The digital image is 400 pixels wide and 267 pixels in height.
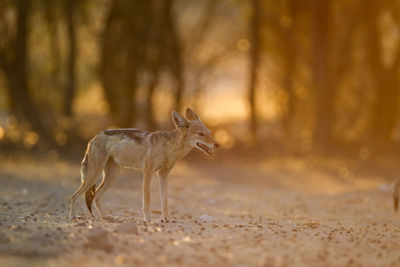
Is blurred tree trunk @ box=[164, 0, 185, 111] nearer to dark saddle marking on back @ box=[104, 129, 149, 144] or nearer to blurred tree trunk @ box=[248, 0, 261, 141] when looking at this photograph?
blurred tree trunk @ box=[248, 0, 261, 141]

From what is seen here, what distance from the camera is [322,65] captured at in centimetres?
1864

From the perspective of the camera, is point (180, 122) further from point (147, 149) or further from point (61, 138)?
point (61, 138)

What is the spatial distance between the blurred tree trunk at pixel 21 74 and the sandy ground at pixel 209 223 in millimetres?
2660

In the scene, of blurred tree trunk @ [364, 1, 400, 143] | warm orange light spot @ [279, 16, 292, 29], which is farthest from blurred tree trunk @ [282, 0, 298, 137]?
blurred tree trunk @ [364, 1, 400, 143]

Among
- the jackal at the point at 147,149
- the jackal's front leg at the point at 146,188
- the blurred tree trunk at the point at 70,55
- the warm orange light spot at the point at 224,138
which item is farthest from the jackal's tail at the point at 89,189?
the blurred tree trunk at the point at 70,55

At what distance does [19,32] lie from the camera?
60.6 feet

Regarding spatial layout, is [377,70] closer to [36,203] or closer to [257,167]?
[257,167]

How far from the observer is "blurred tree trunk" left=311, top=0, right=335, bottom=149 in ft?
61.2

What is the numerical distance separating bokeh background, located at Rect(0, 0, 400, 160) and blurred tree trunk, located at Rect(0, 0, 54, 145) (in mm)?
35

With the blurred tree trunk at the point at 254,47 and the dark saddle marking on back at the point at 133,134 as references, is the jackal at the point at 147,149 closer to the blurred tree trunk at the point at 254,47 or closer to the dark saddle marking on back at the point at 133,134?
the dark saddle marking on back at the point at 133,134

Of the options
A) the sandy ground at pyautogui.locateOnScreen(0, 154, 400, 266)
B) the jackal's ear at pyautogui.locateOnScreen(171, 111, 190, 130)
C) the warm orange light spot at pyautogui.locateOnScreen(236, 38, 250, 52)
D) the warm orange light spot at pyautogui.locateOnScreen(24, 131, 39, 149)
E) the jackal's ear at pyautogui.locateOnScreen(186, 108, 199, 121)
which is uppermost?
the warm orange light spot at pyautogui.locateOnScreen(236, 38, 250, 52)

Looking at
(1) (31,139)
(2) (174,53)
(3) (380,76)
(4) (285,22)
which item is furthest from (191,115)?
(4) (285,22)

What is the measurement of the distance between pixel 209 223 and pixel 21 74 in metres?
12.6

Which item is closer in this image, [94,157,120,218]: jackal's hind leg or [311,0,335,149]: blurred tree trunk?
[94,157,120,218]: jackal's hind leg
